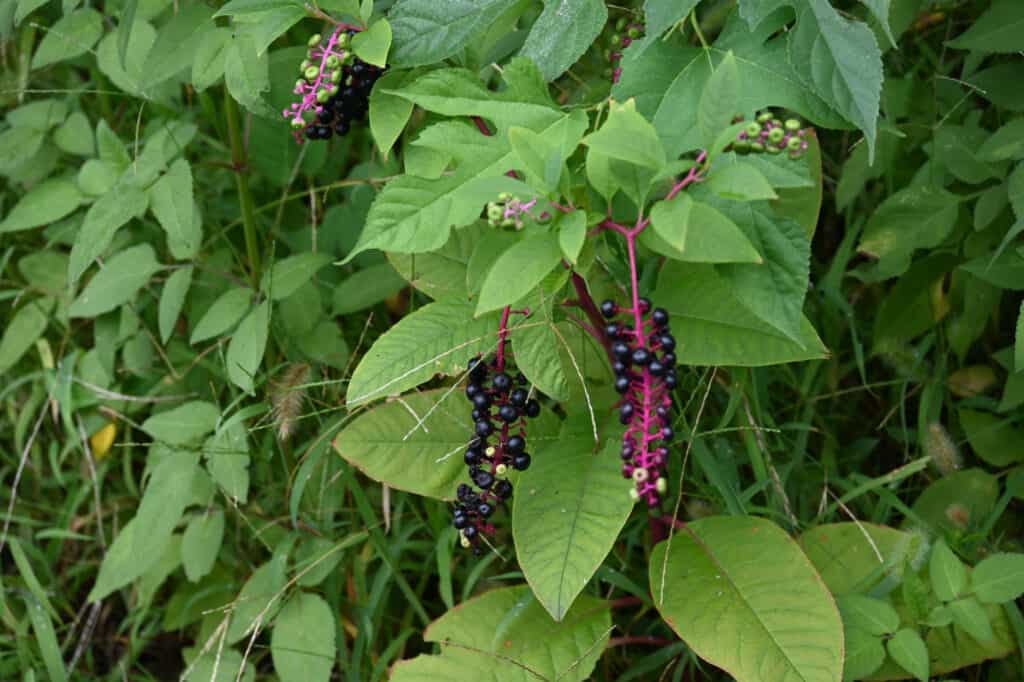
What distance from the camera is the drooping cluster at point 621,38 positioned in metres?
1.92

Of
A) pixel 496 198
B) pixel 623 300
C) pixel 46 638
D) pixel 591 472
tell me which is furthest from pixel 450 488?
pixel 46 638

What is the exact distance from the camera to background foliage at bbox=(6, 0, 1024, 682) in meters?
1.67

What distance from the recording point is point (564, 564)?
5.64 ft

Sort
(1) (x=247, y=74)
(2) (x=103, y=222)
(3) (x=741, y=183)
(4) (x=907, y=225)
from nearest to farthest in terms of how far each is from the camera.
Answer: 1. (3) (x=741, y=183)
2. (1) (x=247, y=74)
3. (2) (x=103, y=222)
4. (4) (x=907, y=225)

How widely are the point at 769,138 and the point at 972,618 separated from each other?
3.01 feet

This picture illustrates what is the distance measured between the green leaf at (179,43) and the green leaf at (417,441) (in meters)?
0.79

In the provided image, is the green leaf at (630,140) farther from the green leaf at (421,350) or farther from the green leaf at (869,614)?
the green leaf at (869,614)

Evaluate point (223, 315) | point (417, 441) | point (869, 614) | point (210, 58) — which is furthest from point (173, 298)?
point (869, 614)

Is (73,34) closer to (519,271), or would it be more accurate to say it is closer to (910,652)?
(519,271)

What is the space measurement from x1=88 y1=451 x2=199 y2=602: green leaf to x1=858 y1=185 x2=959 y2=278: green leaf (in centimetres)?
156

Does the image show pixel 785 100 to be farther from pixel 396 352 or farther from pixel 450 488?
pixel 450 488

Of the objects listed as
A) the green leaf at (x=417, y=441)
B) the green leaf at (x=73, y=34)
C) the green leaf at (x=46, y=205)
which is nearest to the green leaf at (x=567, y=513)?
the green leaf at (x=417, y=441)

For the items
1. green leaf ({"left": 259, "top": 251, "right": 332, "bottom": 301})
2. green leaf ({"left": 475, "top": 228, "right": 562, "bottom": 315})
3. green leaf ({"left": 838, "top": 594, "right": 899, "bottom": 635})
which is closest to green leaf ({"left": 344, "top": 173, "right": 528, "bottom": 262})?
green leaf ({"left": 475, "top": 228, "right": 562, "bottom": 315})

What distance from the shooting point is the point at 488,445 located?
173 centimetres
